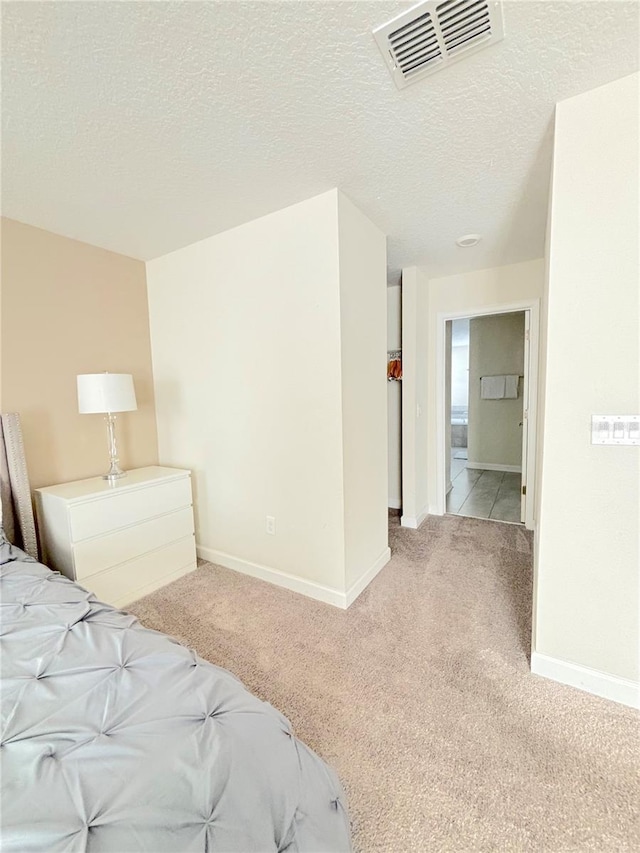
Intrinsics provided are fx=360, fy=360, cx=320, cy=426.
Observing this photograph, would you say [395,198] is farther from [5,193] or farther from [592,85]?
[5,193]

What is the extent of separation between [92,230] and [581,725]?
367cm

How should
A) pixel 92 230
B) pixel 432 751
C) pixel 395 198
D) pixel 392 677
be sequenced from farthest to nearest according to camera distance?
pixel 92 230 → pixel 395 198 → pixel 392 677 → pixel 432 751

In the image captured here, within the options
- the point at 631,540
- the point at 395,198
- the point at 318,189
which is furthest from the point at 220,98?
the point at 631,540

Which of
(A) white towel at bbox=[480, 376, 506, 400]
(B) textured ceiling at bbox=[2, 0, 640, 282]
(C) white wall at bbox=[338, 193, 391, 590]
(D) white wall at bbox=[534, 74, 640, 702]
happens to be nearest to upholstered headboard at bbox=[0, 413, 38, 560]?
(B) textured ceiling at bbox=[2, 0, 640, 282]

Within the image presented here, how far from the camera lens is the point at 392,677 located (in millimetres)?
1660

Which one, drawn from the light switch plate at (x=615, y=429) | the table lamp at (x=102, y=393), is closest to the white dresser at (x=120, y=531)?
the table lamp at (x=102, y=393)

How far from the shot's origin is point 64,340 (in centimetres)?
246

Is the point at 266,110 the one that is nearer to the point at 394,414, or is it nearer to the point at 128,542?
the point at 128,542

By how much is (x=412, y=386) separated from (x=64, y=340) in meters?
2.80

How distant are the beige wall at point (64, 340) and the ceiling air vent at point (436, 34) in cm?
233

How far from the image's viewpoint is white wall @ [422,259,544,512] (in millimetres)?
3223

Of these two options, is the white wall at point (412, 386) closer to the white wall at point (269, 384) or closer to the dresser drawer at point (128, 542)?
the white wall at point (269, 384)

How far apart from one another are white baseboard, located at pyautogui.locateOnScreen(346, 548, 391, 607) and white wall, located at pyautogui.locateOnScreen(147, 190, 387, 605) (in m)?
0.07

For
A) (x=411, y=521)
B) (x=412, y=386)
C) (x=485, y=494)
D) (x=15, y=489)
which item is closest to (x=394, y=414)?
(x=412, y=386)
